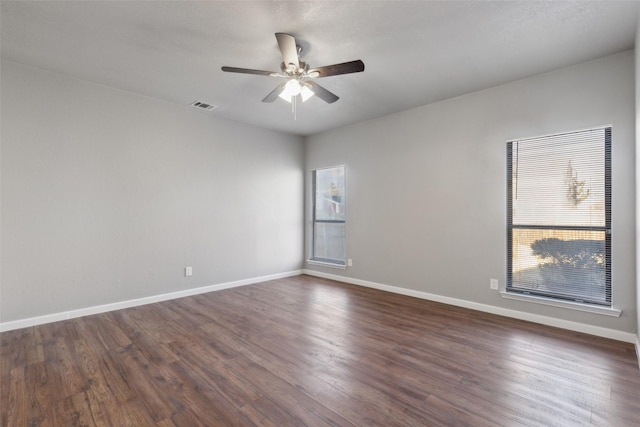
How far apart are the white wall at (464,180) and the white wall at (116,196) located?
1.83 metres

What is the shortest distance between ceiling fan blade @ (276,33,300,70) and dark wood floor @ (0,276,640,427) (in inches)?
98.6

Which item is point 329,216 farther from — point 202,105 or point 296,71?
point 296,71

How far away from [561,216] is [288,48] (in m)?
3.22

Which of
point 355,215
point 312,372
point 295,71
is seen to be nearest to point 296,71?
point 295,71

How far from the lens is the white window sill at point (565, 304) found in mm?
2809

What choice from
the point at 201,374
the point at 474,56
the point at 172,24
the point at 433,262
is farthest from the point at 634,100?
the point at 201,374

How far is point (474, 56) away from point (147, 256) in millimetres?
4475

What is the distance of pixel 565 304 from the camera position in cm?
304

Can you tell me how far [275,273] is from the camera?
17.7ft

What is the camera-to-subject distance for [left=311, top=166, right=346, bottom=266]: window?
5367mm

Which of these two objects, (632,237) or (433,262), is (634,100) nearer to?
(632,237)

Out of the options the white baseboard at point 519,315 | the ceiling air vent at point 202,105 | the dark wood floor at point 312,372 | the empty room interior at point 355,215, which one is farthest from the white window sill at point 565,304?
the ceiling air vent at point 202,105

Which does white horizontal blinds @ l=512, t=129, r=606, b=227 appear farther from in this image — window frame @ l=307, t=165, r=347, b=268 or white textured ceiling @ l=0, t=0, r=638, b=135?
window frame @ l=307, t=165, r=347, b=268

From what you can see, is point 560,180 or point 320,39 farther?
point 560,180
